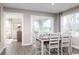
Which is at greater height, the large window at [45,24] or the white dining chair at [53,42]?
the large window at [45,24]

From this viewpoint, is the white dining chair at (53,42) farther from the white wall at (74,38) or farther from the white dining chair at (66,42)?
the white wall at (74,38)

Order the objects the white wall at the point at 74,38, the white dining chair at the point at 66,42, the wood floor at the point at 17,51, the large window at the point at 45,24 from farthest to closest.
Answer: the large window at the point at 45,24, the white wall at the point at 74,38, the white dining chair at the point at 66,42, the wood floor at the point at 17,51

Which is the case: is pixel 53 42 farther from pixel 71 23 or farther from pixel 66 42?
pixel 71 23

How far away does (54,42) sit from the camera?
332 cm

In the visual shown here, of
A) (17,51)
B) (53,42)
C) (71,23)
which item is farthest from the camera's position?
(71,23)

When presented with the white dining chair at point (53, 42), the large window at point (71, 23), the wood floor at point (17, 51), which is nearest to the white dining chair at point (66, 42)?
the white dining chair at point (53, 42)

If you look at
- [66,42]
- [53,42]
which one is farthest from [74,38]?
[53,42]

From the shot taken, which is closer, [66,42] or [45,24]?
[66,42]

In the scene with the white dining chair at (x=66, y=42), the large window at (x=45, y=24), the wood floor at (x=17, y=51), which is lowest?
the wood floor at (x=17, y=51)

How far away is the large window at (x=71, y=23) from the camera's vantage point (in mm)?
4129

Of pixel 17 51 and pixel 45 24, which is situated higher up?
pixel 45 24

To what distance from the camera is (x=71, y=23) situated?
14.1 feet

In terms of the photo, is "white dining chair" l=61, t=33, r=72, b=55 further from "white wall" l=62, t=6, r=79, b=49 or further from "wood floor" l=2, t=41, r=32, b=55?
"wood floor" l=2, t=41, r=32, b=55

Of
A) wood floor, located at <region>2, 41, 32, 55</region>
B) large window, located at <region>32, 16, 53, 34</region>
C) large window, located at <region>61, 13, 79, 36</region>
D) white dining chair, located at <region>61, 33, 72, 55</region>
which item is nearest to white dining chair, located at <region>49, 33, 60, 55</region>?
white dining chair, located at <region>61, 33, 72, 55</region>
